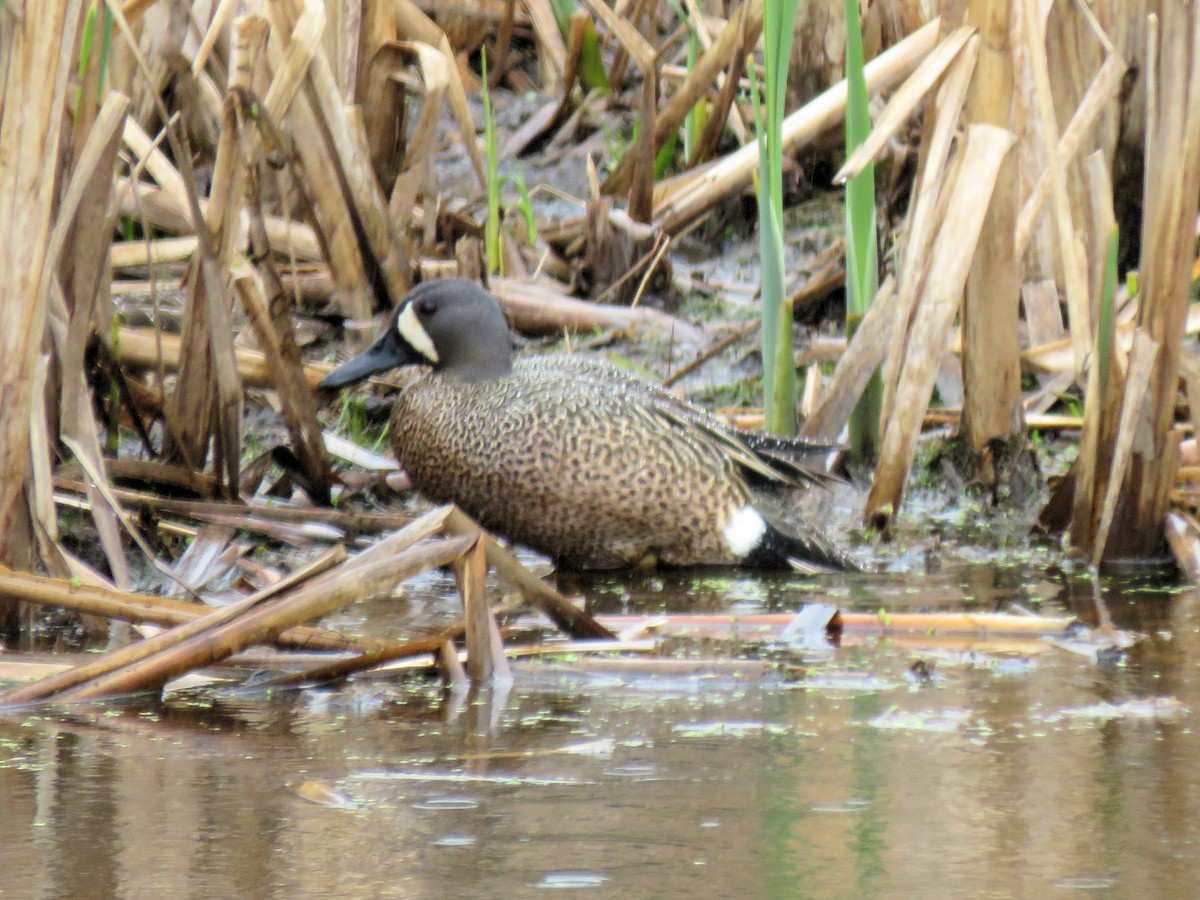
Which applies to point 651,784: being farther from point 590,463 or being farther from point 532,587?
point 590,463

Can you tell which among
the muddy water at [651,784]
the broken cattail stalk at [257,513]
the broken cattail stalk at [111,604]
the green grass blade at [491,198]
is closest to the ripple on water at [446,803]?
the muddy water at [651,784]

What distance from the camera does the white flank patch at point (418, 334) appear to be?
4.48m

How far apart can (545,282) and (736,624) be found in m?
2.63

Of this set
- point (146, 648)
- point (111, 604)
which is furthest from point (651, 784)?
point (111, 604)

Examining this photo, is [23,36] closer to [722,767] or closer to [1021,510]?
[722,767]

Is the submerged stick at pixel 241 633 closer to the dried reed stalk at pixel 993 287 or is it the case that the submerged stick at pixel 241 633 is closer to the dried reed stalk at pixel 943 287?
the dried reed stalk at pixel 943 287

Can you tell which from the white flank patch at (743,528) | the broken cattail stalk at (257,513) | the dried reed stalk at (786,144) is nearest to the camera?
the broken cattail stalk at (257,513)

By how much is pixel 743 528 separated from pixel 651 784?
202 centimetres

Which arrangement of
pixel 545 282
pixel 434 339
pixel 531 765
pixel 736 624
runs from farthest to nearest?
pixel 545 282, pixel 434 339, pixel 736 624, pixel 531 765

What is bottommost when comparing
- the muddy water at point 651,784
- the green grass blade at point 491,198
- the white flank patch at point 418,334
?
Result: the muddy water at point 651,784

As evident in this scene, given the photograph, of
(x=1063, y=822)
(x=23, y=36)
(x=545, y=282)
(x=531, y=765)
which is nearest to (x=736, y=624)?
(x=531, y=765)

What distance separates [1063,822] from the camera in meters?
2.14

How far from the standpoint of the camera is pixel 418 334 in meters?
4.48

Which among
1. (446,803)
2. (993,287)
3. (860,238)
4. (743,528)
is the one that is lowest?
(743,528)
